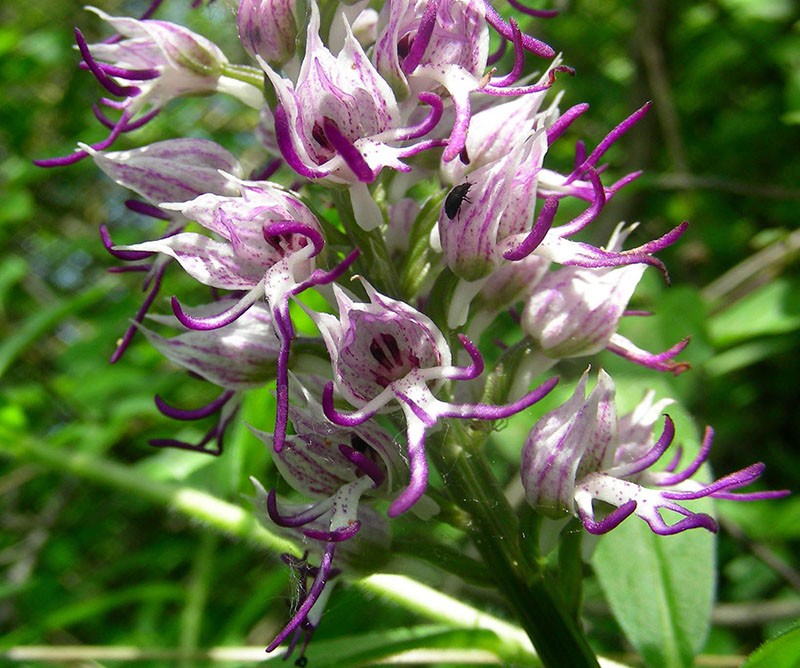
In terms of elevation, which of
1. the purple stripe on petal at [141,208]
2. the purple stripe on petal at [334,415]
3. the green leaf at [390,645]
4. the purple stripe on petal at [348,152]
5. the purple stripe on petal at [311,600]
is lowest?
the green leaf at [390,645]

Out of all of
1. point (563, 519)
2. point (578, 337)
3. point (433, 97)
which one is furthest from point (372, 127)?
point (563, 519)

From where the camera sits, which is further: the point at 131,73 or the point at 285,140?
the point at 131,73

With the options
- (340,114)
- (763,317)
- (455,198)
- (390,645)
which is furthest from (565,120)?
(763,317)

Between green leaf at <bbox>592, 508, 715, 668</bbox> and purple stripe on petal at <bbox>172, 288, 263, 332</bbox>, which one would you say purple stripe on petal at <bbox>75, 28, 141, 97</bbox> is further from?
green leaf at <bbox>592, 508, 715, 668</bbox>

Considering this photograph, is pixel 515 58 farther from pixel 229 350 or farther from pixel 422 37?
pixel 229 350

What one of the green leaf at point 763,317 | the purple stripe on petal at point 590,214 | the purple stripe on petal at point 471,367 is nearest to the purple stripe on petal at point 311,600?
the purple stripe on petal at point 471,367

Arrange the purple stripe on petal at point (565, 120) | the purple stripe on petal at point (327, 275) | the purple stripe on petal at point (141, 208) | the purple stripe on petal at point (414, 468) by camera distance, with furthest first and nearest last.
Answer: the purple stripe on petal at point (141, 208), the purple stripe on petal at point (565, 120), the purple stripe on petal at point (327, 275), the purple stripe on petal at point (414, 468)

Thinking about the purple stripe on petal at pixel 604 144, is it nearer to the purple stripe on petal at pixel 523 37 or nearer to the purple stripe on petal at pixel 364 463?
the purple stripe on petal at pixel 523 37

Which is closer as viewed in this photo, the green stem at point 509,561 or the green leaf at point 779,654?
the green leaf at point 779,654
